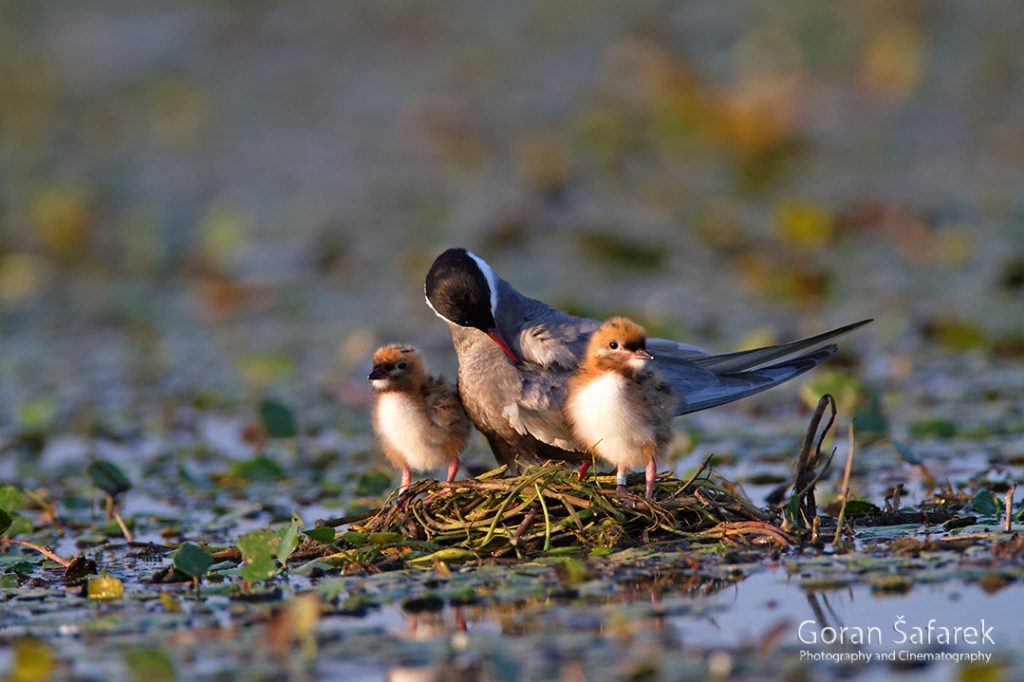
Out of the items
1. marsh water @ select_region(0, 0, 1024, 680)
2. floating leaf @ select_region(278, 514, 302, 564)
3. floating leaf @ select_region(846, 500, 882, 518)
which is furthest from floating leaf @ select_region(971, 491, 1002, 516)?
floating leaf @ select_region(278, 514, 302, 564)

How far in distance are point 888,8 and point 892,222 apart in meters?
5.12

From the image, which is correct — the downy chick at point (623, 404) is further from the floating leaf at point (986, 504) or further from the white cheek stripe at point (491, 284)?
the floating leaf at point (986, 504)

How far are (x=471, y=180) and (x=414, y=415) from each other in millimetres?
8840

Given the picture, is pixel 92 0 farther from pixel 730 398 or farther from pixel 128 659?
pixel 128 659

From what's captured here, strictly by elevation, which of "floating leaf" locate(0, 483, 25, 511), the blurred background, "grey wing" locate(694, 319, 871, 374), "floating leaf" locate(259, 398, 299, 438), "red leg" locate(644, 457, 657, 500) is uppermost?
the blurred background

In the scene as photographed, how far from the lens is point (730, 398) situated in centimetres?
602

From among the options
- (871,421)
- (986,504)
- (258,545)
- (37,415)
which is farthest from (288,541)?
(37,415)

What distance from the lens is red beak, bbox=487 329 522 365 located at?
19.8 ft

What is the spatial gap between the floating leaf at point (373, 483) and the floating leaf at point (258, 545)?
1548mm

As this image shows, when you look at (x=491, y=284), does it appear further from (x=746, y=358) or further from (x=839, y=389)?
(x=839, y=389)

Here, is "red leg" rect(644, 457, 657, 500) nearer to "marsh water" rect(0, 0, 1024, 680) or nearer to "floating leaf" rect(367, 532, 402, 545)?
"marsh water" rect(0, 0, 1024, 680)

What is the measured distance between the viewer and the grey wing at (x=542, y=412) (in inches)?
228

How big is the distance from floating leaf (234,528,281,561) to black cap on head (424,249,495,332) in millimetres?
1248

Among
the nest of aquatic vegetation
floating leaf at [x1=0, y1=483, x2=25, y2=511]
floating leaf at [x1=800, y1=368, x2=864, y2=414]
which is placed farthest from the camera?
floating leaf at [x1=800, y1=368, x2=864, y2=414]
